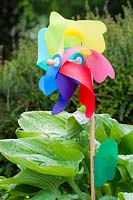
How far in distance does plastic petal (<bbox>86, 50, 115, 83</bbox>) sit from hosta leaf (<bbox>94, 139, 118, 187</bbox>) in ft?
0.80

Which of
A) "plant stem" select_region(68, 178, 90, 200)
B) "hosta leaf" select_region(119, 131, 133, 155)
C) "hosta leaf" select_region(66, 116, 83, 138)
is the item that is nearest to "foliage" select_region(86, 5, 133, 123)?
"hosta leaf" select_region(119, 131, 133, 155)

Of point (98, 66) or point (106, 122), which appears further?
point (106, 122)

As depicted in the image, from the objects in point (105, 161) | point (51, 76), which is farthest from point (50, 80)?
point (105, 161)

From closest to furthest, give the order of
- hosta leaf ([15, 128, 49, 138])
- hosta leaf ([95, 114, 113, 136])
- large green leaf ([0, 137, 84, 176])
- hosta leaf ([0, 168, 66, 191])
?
large green leaf ([0, 137, 84, 176]), hosta leaf ([0, 168, 66, 191]), hosta leaf ([15, 128, 49, 138]), hosta leaf ([95, 114, 113, 136])

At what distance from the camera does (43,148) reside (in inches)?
91.7

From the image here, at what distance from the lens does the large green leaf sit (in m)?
2.21

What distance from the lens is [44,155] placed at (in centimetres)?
233

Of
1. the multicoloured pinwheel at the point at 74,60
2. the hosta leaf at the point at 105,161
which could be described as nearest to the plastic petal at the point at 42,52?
the multicoloured pinwheel at the point at 74,60

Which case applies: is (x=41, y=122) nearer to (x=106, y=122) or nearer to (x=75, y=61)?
(x=106, y=122)

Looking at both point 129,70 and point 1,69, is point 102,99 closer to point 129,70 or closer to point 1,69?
point 129,70

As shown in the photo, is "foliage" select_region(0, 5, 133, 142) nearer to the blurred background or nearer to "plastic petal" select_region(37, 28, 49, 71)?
the blurred background

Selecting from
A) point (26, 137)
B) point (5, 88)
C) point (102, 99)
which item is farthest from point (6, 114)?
point (26, 137)

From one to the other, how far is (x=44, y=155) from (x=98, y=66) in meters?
0.40

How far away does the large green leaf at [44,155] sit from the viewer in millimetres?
2213
